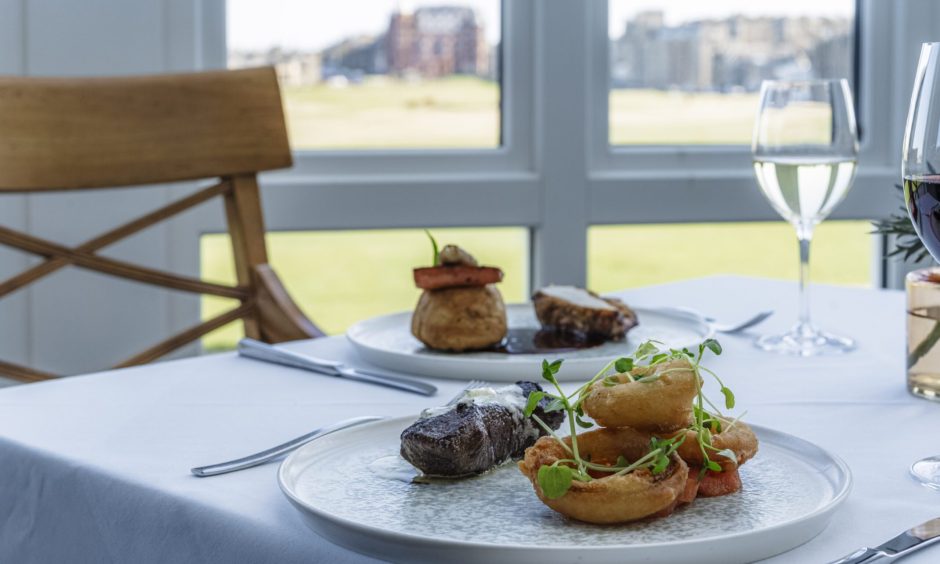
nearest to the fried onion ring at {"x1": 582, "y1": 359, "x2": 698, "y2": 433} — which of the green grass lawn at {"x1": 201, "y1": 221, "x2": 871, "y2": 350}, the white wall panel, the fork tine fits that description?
the fork tine

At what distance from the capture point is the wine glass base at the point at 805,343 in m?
1.04

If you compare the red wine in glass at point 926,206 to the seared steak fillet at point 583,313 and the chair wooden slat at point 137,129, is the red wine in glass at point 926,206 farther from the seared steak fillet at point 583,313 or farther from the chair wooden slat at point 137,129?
the chair wooden slat at point 137,129

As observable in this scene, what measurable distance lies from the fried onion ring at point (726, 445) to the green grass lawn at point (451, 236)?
1820mm

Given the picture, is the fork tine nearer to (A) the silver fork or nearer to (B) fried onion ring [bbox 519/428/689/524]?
(A) the silver fork

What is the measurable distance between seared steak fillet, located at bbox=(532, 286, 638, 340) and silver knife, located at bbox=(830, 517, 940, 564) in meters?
0.45

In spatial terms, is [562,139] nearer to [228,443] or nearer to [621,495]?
[228,443]

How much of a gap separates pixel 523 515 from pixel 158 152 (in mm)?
1205

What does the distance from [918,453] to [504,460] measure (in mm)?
263

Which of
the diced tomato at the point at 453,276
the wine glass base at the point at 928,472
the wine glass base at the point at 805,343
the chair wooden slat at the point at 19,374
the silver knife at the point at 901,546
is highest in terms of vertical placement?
the diced tomato at the point at 453,276

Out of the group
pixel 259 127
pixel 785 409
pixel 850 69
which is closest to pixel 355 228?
pixel 259 127

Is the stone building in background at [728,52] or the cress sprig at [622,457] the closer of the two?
the cress sprig at [622,457]

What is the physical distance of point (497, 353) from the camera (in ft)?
3.17

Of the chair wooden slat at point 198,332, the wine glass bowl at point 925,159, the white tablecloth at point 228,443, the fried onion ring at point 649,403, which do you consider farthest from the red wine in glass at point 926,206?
the chair wooden slat at point 198,332

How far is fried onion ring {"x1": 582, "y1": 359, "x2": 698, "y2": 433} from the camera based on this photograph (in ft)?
1.86
